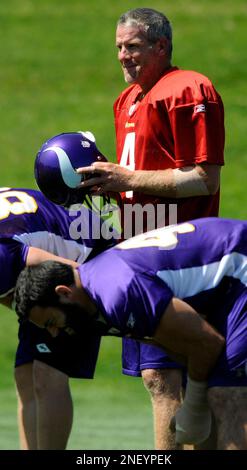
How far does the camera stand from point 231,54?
19.4 meters

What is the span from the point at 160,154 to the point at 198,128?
29 centimetres

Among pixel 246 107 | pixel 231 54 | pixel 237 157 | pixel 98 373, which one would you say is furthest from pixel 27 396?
pixel 231 54

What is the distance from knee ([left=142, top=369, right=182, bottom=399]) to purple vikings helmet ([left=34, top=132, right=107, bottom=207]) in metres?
1.00

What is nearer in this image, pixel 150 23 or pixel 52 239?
pixel 52 239

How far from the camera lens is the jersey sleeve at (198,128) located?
265 inches

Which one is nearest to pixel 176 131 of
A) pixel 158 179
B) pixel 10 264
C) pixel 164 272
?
pixel 158 179

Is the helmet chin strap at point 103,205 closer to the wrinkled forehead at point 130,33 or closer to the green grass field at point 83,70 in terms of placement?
the wrinkled forehead at point 130,33

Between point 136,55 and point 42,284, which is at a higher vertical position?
point 136,55

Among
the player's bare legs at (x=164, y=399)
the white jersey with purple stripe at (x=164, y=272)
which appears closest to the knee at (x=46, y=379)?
the player's bare legs at (x=164, y=399)

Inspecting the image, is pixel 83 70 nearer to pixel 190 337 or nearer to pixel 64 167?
pixel 64 167

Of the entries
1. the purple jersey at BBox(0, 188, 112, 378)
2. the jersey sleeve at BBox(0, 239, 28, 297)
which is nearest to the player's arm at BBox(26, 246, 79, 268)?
the jersey sleeve at BBox(0, 239, 28, 297)

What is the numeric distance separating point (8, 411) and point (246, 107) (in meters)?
8.71

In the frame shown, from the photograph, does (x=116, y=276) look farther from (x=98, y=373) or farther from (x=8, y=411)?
(x=98, y=373)

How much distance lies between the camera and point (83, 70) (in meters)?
19.4
